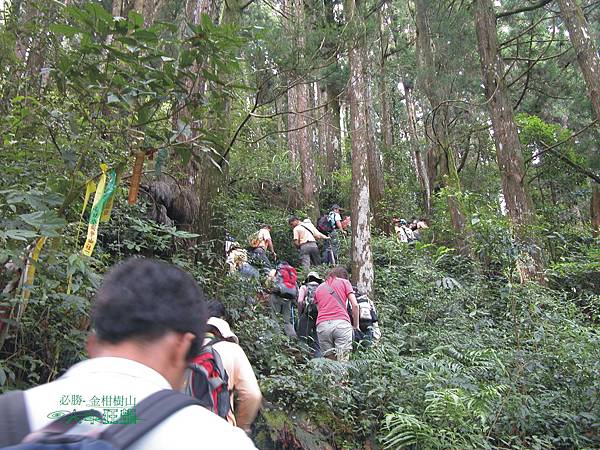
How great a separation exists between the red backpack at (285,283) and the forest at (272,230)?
1.16 feet

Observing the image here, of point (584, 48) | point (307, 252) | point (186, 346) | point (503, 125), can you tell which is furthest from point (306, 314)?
point (584, 48)

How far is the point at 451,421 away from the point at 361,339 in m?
2.58

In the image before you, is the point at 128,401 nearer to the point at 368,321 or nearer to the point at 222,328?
the point at 222,328

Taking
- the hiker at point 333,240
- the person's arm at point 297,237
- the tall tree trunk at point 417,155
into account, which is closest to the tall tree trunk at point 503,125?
the hiker at point 333,240

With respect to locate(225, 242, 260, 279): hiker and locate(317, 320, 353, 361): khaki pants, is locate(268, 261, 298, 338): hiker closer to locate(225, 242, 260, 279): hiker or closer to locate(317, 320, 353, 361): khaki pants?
locate(225, 242, 260, 279): hiker

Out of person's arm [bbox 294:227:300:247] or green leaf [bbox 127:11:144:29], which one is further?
person's arm [bbox 294:227:300:247]

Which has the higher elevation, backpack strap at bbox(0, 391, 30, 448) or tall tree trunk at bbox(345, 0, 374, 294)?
tall tree trunk at bbox(345, 0, 374, 294)

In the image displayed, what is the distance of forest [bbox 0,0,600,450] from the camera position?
363 centimetres

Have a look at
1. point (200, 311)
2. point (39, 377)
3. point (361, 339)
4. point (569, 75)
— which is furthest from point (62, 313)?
point (569, 75)

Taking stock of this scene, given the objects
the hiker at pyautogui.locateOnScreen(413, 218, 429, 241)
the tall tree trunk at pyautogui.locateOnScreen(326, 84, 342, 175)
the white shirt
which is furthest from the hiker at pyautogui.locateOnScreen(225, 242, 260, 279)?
the tall tree trunk at pyautogui.locateOnScreen(326, 84, 342, 175)

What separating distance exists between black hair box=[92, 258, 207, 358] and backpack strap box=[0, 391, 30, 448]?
24cm

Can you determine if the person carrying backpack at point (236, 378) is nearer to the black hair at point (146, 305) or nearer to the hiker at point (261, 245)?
the black hair at point (146, 305)

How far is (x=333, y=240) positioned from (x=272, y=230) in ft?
4.83

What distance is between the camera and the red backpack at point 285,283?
8148 mm
